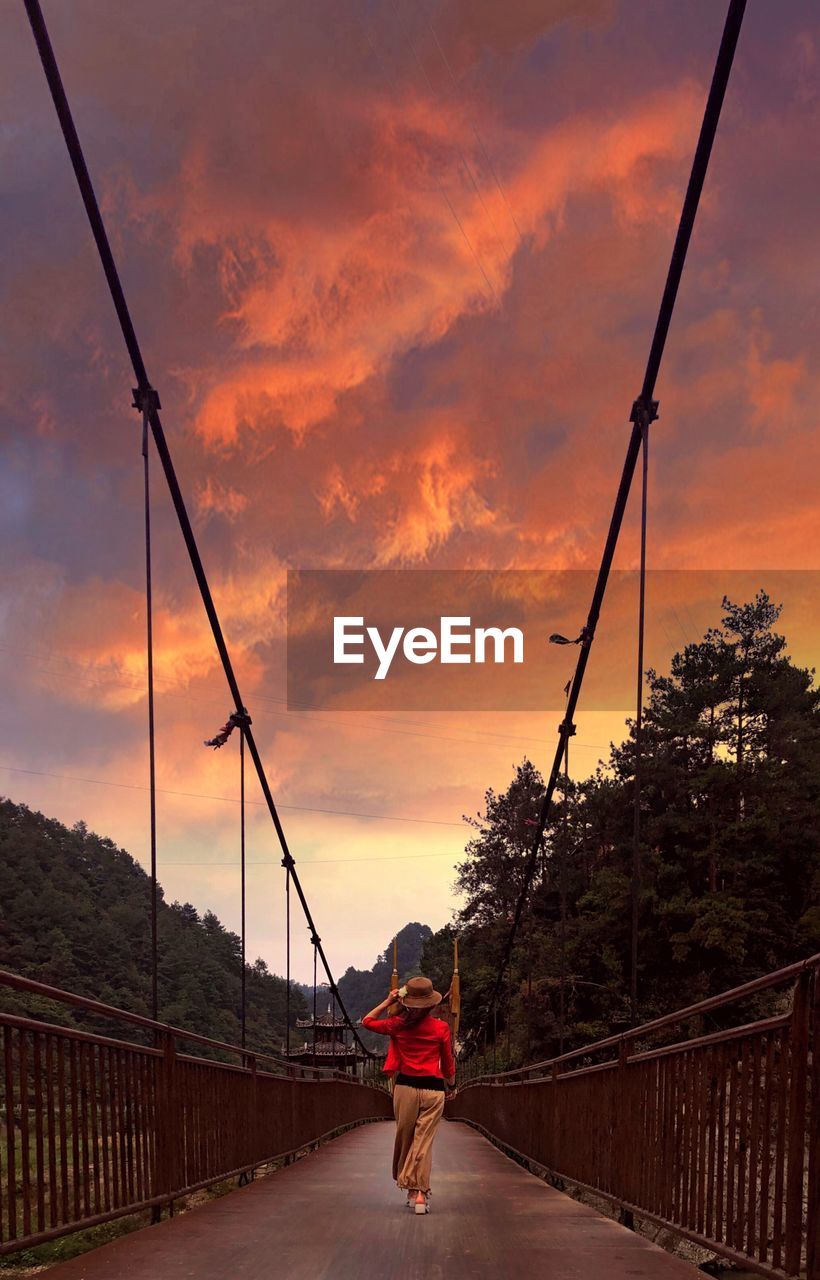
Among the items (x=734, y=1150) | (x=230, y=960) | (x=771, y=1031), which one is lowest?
(x=230, y=960)

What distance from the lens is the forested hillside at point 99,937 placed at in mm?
54312

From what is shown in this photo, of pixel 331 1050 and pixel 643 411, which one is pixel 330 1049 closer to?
pixel 331 1050

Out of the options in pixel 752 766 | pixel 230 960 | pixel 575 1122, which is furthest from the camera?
pixel 230 960

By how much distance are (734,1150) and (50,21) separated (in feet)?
42.2

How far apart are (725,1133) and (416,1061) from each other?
2.75 m

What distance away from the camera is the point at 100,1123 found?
14.5ft

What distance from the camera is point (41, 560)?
4881 centimetres

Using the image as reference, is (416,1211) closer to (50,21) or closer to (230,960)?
(50,21)

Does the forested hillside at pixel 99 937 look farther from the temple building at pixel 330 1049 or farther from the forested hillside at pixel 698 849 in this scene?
the forested hillside at pixel 698 849

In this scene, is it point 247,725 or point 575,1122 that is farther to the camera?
point 247,725

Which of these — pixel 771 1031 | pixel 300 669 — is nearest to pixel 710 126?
pixel 771 1031

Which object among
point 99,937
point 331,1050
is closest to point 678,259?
point 99,937

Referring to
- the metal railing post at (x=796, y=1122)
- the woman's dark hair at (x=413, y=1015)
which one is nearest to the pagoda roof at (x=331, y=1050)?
the woman's dark hair at (x=413, y=1015)

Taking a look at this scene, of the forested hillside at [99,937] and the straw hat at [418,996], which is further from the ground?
the straw hat at [418,996]
